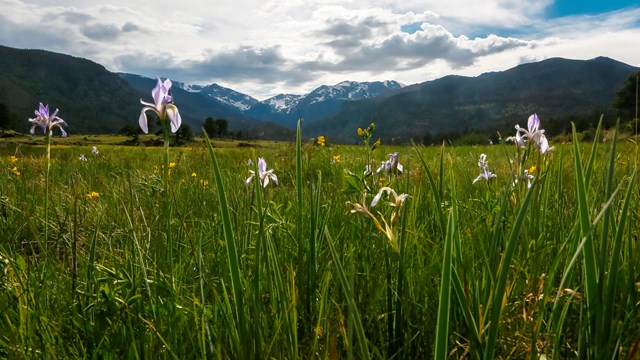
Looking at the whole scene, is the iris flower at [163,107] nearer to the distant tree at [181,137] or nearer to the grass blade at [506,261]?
→ the distant tree at [181,137]

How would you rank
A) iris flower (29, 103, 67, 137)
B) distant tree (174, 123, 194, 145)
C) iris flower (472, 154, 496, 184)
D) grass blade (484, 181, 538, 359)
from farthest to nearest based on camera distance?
distant tree (174, 123, 194, 145) → iris flower (472, 154, 496, 184) → iris flower (29, 103, 67, 137) → grass blade (484, 181, 538, 359)

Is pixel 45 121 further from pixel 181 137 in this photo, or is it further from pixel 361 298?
pixel 181 137

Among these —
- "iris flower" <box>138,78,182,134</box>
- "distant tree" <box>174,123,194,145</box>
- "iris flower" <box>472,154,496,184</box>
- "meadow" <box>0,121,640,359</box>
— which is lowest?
"meadow" <box>0,121,640,359</box>

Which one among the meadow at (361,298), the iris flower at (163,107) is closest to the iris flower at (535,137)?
the meadow at (361,298)

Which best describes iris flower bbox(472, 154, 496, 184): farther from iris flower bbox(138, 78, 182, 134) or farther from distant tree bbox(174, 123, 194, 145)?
iris flower bbox(138, 78, 182, 134)

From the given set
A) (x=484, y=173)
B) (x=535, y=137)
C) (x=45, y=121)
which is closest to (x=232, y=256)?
(x=535, y=137)

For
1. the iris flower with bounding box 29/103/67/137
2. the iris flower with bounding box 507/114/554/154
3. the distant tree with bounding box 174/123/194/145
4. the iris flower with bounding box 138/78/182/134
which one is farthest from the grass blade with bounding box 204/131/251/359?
the iris flower with bounding box 29/103/67/137

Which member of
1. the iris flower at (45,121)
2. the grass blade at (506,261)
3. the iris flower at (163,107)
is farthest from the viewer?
the iris flower at (45,121)

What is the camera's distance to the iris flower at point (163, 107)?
5.21 feet

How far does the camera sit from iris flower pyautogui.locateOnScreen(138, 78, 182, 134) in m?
1.59

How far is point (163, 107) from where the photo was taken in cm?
160

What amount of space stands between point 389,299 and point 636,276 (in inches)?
36.1

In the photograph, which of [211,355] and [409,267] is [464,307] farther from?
[409,267]

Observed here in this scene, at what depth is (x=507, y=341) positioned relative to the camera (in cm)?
140
